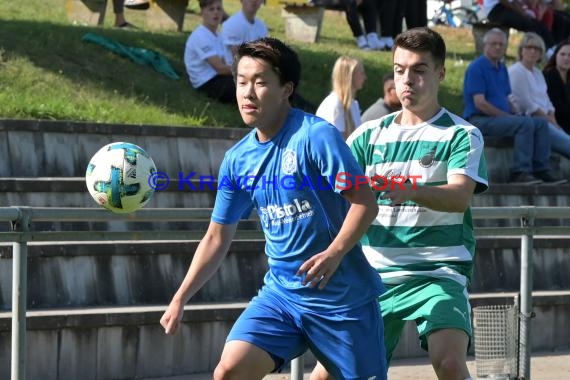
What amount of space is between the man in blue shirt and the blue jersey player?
6.82m

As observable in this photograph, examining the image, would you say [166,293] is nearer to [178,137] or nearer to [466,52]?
[178,137]

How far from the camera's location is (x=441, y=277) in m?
5.37

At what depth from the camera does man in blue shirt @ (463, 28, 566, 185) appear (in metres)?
11.7

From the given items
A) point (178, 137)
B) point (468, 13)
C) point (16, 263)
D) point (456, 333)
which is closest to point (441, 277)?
point (456, 333)

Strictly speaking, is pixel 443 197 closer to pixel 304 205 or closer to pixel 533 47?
pixel 304 205

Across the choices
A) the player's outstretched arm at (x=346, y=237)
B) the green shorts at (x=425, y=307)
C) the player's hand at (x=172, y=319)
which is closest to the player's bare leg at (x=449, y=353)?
the green shorts at (x=425, y=307)

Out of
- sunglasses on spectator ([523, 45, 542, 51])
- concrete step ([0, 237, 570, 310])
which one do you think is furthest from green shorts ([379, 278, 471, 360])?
sunglasses on spectator ([523, 45, 542, 51])

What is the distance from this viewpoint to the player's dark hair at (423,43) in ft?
17.7

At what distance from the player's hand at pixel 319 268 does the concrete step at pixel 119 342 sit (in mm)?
2869

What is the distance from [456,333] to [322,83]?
8746 millimetres

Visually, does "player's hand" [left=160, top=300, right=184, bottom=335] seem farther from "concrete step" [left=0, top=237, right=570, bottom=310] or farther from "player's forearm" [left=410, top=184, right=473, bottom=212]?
"concrete step" [left=0, top=237, right=570, bottom=310]

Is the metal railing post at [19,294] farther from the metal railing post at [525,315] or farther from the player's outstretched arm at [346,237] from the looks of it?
the metal railing post at [525,315]

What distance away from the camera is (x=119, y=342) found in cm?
748

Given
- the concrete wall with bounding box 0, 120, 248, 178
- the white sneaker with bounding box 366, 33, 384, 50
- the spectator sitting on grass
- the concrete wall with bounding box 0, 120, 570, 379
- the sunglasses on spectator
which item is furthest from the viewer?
the white sneaker with bounding box 366, 33, 384, 50
